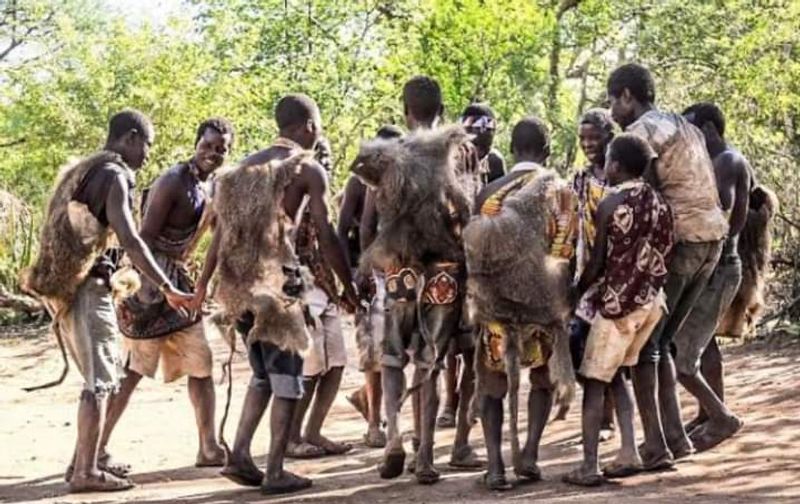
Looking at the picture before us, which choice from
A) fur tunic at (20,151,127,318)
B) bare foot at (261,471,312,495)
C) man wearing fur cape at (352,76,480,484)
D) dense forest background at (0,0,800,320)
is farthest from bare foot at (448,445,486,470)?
dense forest background at (0,0,800,320)

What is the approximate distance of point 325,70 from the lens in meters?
18.8

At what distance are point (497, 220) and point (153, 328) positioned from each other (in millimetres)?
2134

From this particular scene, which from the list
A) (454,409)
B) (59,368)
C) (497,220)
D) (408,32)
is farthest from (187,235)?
(408,32)

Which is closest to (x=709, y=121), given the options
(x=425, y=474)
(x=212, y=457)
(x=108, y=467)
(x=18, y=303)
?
(x=425, y=474)

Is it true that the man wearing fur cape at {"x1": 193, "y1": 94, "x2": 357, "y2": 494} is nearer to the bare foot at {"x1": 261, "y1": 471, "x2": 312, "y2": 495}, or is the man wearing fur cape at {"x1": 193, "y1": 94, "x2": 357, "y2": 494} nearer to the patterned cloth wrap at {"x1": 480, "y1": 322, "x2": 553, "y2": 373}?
the bare foot at {"x1": 261, "y1": 471, "x2": 312, "y2": 495}

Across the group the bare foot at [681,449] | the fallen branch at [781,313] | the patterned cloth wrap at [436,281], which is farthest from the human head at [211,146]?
the fallen branch at [781,313]

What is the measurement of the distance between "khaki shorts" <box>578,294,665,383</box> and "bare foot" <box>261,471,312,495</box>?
1538 mm

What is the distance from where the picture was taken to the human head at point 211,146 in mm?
6789

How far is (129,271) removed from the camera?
6.55 metres

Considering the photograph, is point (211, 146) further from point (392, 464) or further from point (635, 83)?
point (635, 83)

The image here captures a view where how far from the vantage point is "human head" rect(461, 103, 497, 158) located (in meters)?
7.33

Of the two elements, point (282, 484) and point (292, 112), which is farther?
point (292, 112)

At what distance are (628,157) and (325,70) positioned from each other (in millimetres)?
13126

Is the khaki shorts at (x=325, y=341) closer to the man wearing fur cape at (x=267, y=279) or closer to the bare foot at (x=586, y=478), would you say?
the man wearing fur cape at (x=267, y=279)
